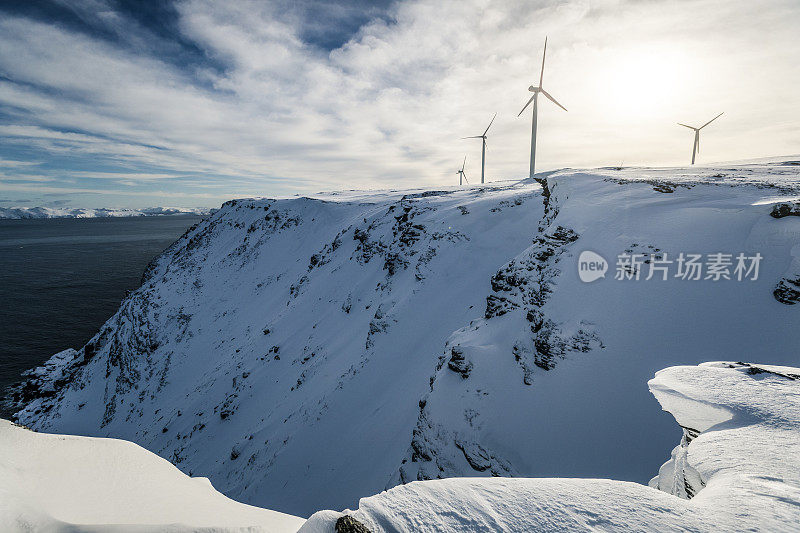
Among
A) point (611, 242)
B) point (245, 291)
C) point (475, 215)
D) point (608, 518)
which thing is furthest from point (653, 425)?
point (245, 291)

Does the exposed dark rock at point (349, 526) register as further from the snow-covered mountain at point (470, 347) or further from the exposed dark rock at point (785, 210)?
the exposed dark rock at point (785, 210)

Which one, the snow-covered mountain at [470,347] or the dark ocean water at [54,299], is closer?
the snow-covered mountain at [470,347]

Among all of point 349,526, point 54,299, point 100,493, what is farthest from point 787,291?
point 54,299

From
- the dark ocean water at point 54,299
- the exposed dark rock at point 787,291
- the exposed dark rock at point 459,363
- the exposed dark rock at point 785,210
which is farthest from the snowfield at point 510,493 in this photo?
the dark ocean water at point 54,299

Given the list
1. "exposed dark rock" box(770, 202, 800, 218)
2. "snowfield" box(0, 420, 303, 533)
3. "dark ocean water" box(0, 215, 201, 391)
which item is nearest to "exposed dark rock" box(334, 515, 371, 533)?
"snowfield" box(0, 420, 303, 533)

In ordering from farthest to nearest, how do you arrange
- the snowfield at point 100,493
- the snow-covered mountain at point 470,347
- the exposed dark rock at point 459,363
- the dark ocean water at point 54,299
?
the dark ocean water at point 54,299 → the exposed dark rock at point 459,363 → the snow-covered mountain at point 470,347 → the snowfield at point 100,493

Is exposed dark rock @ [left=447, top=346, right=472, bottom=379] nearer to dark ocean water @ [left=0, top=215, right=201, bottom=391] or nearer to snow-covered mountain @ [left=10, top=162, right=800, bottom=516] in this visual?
snow-covered mountain @ [left=10, top=162, right=800, bottom=516]

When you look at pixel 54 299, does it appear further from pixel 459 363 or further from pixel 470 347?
pixel 470 347
